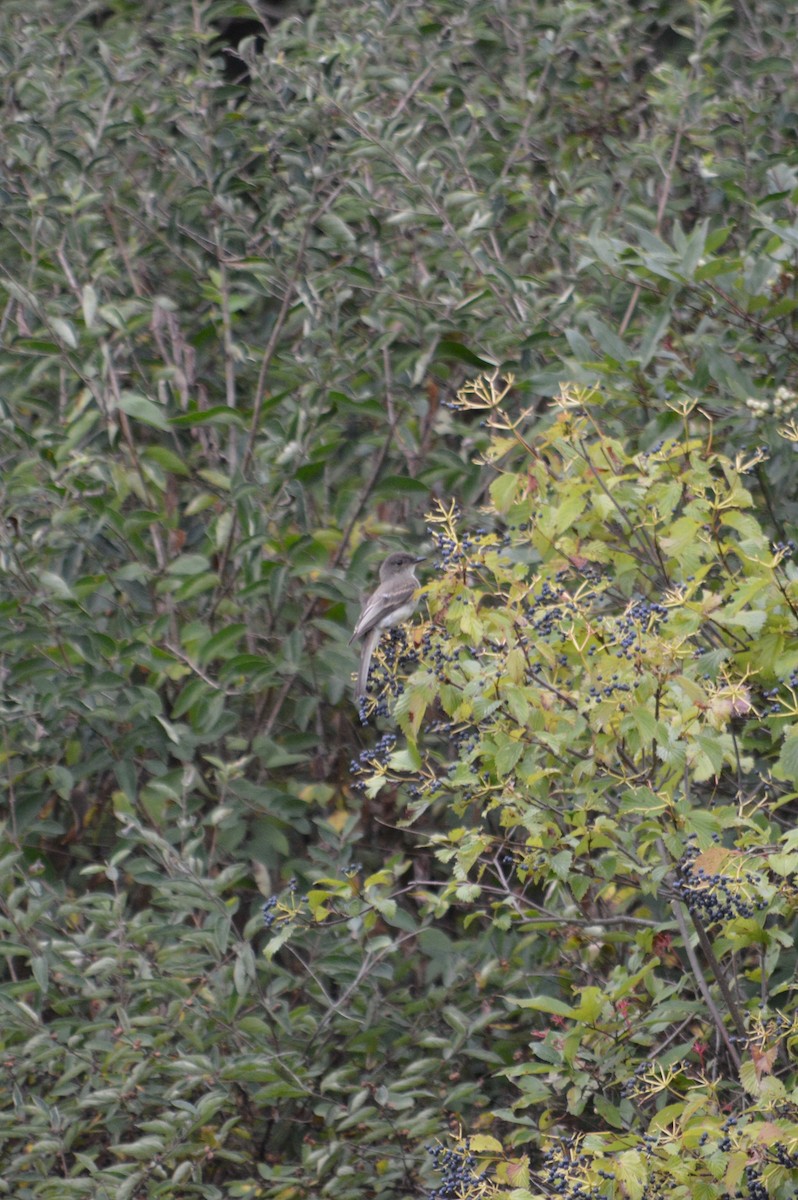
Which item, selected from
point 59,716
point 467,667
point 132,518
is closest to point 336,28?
point 132,518

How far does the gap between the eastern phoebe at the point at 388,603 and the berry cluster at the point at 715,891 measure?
54.2 inches

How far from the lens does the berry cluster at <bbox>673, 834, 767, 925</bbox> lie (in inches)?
142

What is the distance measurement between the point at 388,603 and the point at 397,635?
1.57ft

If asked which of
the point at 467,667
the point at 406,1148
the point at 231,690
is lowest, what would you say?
the point at 406,1148

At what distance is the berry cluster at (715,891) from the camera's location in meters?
3.60

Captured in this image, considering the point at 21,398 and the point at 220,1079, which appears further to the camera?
the point at 21,398

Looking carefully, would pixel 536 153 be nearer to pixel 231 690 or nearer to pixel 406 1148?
pixel 231 690

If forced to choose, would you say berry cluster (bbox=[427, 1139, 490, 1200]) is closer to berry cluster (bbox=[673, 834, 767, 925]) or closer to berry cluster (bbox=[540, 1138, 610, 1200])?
berry cluster (bbox=[540, 1138, 610, 1200])

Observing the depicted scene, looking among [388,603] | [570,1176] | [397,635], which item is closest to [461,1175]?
[570,1176]

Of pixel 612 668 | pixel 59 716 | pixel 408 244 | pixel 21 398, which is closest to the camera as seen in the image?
pixel 612 668

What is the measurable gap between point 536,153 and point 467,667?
435 centimetres

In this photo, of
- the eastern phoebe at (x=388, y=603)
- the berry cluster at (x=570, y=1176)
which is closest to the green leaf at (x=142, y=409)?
the eastern phoebe at (x=388, y=603)

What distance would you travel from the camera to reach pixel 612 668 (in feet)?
12.6

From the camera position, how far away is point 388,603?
5363 mm
